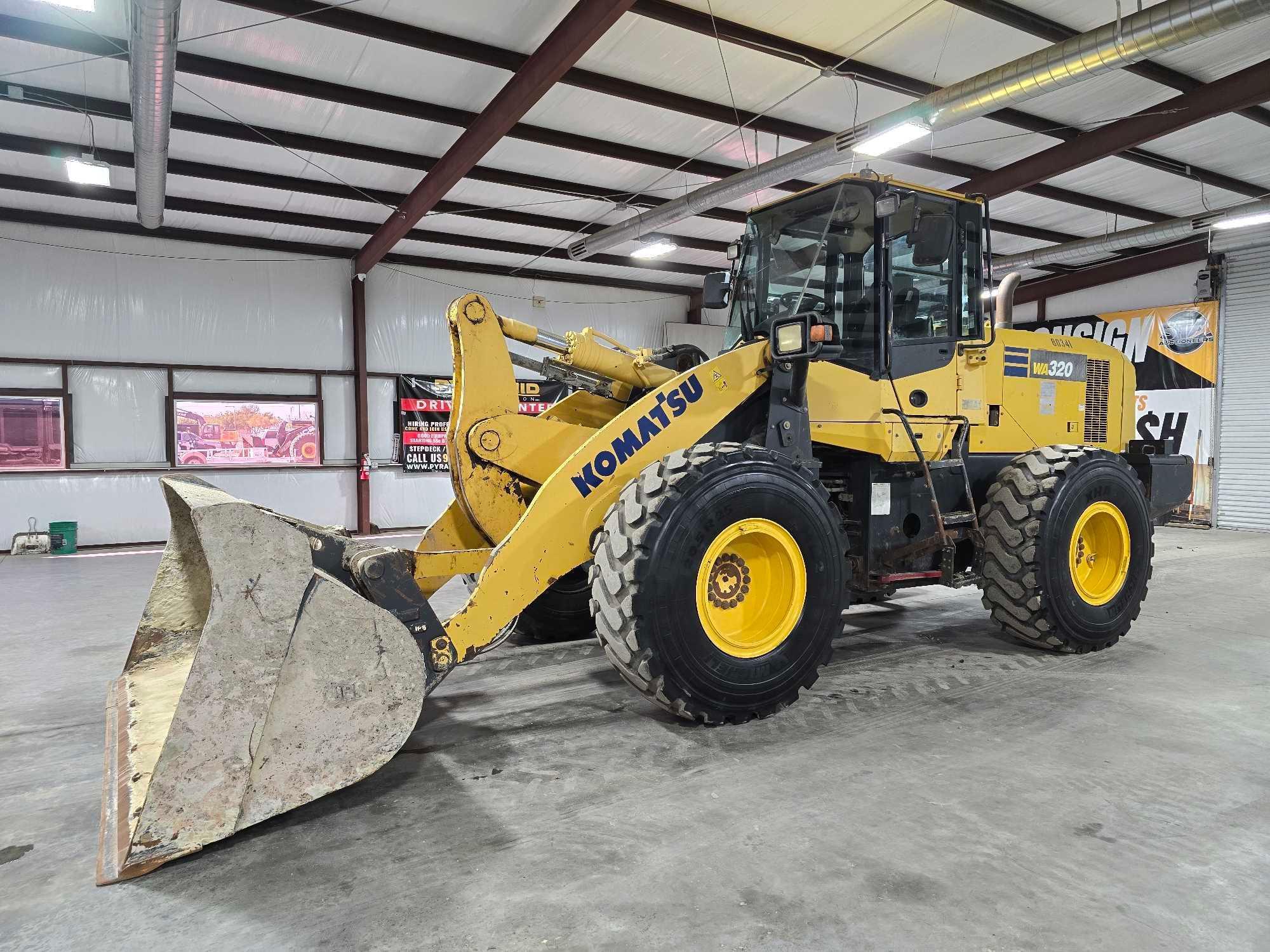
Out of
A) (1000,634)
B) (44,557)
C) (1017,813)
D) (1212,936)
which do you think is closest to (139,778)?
(1017,813)

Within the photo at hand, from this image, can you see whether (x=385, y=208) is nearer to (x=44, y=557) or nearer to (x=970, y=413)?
(x=44, y=557)

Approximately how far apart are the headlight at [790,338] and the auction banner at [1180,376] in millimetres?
12465

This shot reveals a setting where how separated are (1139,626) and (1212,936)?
4298 millimetres

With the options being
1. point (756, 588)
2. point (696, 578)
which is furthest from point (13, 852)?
point (756, 588)

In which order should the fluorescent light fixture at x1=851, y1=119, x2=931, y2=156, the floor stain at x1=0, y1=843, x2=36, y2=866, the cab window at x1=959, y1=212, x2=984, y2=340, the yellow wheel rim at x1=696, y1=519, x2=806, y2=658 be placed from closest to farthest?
the floor stain at x1=0, y1=843, x2=36, y2=866
the yellow wheel rim at x1=696, y1=519, x2=806, y2=658
the cab window at x1=959, y1=212, x2=984, y2=340
the fluorescent light fixture at x1=851, y1=119, x2=931, y2=156

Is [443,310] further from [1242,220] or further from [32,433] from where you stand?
[1242,220]

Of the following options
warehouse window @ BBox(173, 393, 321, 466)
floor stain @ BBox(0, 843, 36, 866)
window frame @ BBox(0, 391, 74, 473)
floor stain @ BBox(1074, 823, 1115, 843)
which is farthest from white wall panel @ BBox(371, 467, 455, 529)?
floor stain @ BBox(1074, 823, 1115, 843)

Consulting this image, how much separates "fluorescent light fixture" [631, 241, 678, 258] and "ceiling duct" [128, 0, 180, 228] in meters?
7.02

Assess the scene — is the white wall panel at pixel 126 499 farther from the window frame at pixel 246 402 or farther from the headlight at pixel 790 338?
the headlight at pixel 790 338

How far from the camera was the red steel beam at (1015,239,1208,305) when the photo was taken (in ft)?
46.1

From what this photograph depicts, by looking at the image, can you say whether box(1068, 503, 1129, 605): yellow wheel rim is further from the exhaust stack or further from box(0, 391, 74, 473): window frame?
box(0, 391, 74, 473): window frame

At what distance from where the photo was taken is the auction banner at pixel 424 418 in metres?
13.9

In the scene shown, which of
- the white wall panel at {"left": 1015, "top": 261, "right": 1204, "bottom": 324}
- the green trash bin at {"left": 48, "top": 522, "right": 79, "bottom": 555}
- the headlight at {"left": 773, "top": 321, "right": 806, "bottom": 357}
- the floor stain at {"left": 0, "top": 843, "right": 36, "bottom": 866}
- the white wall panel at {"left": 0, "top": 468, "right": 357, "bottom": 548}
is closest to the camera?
the floor stain at {"left": 0, "top": 843, "right": 36, "bottom": 866}

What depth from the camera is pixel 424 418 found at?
14117 millimetres
